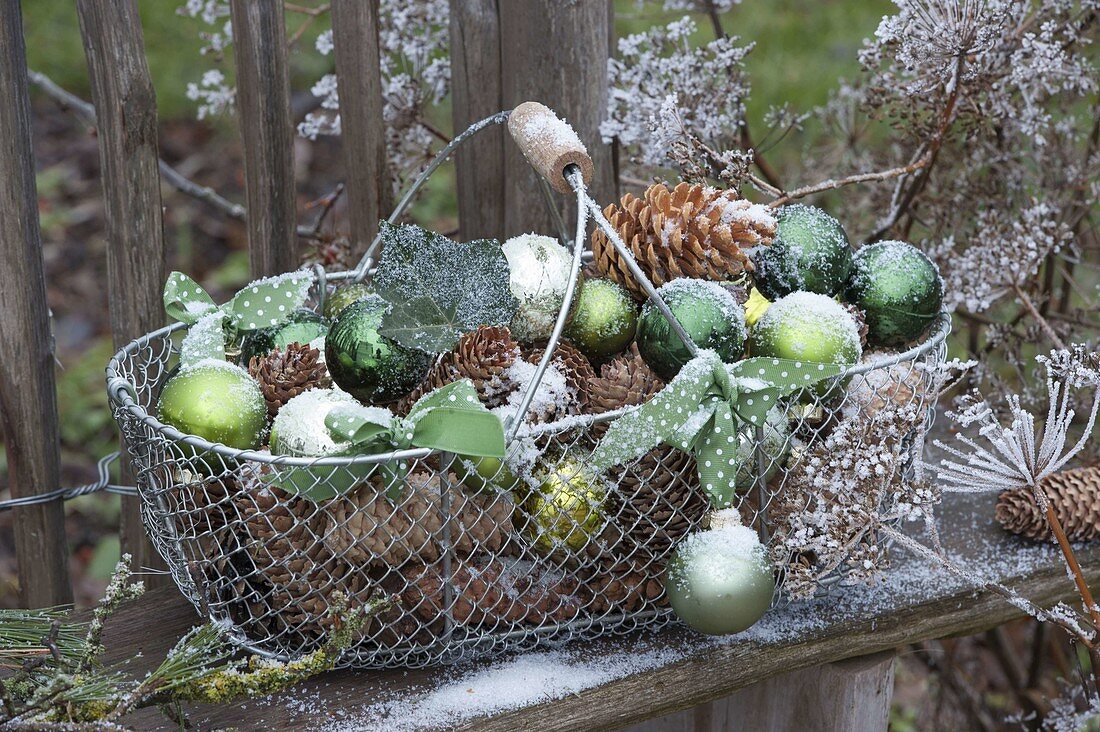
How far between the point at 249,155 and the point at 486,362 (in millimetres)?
604

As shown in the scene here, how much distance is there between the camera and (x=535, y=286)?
1.24m

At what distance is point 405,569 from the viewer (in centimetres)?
113

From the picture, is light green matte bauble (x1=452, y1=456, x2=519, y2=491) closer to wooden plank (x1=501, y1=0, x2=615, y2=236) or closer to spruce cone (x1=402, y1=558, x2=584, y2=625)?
spruce cone (x1=402, y1=558, x2=584, y2=625)

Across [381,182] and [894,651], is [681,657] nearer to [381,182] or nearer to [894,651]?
[894,651]

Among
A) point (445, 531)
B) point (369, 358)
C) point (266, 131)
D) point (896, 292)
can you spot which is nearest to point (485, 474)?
point (445, 531)

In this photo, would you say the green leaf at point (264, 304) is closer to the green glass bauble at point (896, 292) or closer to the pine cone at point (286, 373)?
the pine cone at point (286, 373)

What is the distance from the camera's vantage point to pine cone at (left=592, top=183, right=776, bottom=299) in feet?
4.03

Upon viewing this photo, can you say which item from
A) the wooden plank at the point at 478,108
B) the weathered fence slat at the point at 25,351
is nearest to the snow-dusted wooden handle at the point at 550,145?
the wooden plank at the point at 478,108

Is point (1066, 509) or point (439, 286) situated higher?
point (439, 286)

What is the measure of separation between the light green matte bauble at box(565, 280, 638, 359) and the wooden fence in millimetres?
441

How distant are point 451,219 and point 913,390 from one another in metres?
2.35

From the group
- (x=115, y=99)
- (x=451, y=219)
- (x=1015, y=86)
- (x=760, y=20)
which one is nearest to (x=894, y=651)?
(x=1015, y=86)

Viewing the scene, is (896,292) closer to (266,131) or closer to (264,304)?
(264,304)

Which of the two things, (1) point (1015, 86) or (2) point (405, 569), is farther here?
(1) point (1015, 86)
